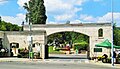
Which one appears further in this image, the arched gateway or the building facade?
the building facade

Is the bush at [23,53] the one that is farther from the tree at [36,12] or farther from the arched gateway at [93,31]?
the tree at [36,12]

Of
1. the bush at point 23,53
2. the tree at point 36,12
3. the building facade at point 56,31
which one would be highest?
the tree at point 36,12

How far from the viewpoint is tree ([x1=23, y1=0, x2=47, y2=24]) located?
260 feet

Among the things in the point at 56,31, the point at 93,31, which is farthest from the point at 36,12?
the point at 93,31

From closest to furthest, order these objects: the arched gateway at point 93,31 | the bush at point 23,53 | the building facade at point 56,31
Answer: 1. the arched gateway at point 93,31
2. the building facade at point 56,31
3. the bush at point 23,53

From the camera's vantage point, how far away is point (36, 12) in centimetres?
8100

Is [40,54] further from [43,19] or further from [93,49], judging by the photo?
[43,19]

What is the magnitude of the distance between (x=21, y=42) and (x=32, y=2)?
118ft

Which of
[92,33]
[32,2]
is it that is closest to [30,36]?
[92,33]

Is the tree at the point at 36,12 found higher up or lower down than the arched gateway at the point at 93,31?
higher up

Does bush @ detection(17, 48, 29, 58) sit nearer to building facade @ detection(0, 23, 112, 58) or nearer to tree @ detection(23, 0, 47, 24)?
building facade @ detection(0, 23, 112, 58)

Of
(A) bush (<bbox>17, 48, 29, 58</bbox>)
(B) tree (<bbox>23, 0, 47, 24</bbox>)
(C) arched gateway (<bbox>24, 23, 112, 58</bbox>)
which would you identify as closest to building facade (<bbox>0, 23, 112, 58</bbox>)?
(C) arched gateway (<bbox>24, 23, 112, 58</bbox>)

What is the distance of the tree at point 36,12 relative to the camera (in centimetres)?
7938

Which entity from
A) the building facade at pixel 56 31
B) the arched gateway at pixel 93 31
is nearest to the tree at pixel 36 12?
the building facade at pixel 56 31
